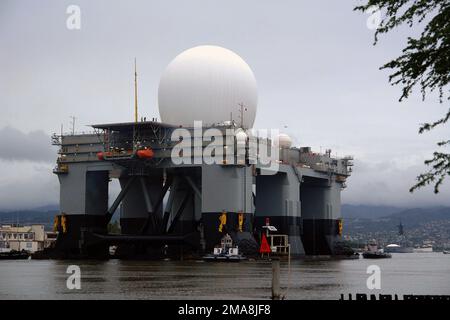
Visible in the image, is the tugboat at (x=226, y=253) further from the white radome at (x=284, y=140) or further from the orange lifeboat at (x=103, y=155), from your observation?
the white radome at (x=284, y=140)

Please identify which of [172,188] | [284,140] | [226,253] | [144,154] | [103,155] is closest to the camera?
[226,253]

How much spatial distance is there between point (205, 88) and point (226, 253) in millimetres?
24518

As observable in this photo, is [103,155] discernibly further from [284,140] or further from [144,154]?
[284,140]

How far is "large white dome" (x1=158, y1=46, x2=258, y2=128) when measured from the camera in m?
110

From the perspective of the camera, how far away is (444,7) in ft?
80.5

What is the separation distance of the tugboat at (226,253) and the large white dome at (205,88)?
56.9 feet

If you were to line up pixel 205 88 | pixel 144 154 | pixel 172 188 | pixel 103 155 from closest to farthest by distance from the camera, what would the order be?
pixel 144 154
pixel 205 88
pixel 103 155
pixel 172 188

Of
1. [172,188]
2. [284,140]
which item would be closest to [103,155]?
[172,188]

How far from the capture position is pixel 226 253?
9900cm

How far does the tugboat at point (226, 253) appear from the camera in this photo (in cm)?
9606

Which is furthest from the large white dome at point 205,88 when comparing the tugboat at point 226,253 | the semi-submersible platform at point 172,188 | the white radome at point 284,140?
the tugboat at point 226,253
